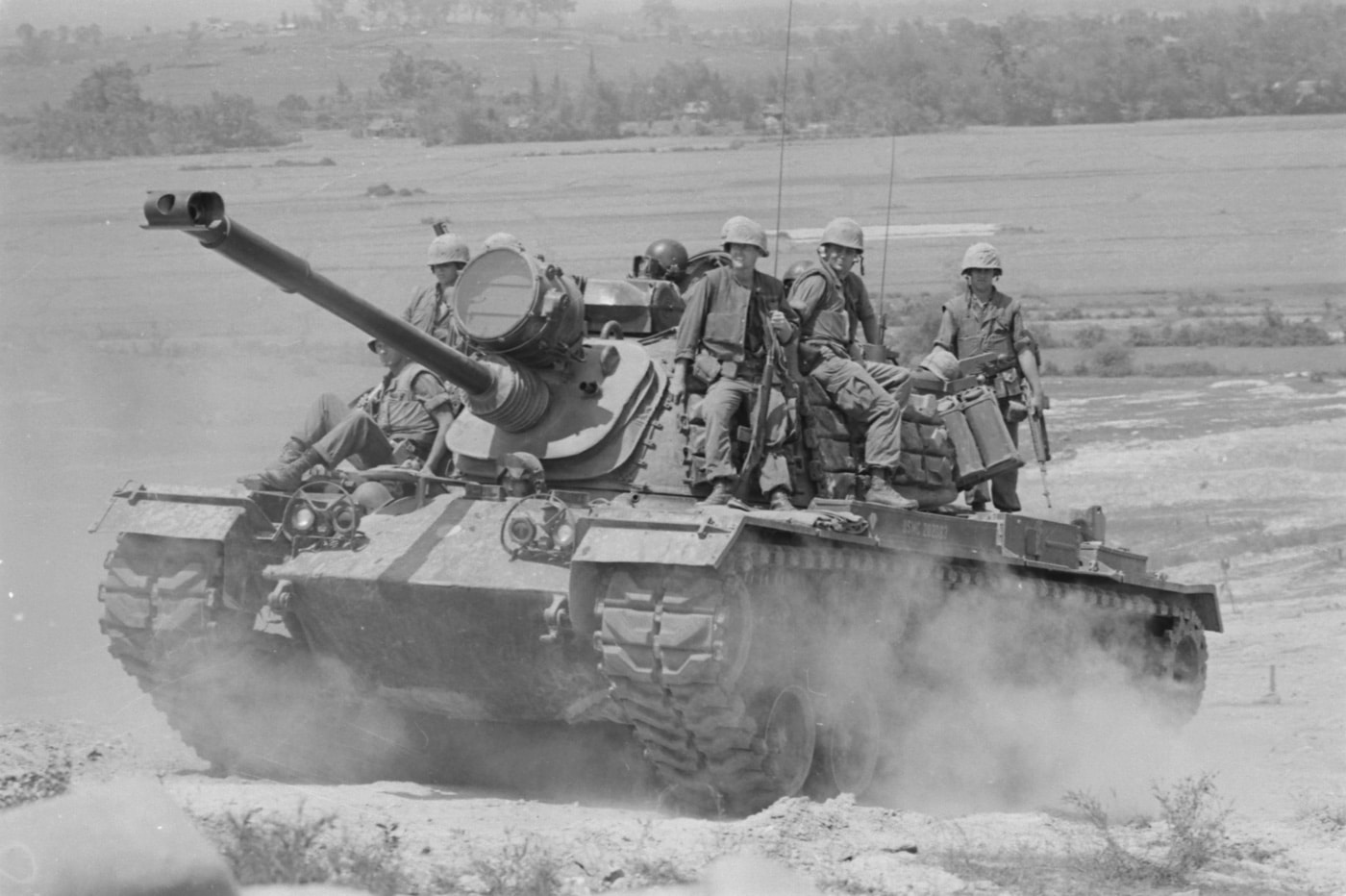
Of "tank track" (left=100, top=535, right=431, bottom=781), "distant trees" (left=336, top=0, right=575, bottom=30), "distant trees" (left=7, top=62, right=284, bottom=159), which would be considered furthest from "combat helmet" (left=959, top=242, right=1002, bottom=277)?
Answer: "distant trees" (left=336, top=0, right=575, bottom=30)

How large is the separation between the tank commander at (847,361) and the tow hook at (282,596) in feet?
→ 11.4

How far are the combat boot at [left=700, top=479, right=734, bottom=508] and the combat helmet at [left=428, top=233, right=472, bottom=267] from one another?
136 inches

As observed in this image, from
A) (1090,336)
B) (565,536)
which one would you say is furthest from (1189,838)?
(1090,336)

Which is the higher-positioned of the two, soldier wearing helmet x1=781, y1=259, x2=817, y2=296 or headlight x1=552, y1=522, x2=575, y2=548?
soldier wearing helmet x1=781, y1=259, x2=817, y2=296

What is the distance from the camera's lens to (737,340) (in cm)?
1357

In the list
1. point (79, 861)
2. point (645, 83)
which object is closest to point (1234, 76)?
point (645, 83)

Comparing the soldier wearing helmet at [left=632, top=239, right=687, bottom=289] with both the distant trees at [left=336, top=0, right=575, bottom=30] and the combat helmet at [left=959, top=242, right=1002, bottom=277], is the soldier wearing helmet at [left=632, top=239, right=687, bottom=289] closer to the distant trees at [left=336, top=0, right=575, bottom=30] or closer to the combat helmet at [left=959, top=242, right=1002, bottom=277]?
the combat helmet at [left=959, top=242, right=1002, bottom=277]

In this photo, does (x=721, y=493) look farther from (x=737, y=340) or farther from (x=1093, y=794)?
(x=1093, y=794)

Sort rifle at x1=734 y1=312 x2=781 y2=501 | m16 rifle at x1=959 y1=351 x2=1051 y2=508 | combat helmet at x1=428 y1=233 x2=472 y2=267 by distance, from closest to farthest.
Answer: rifle at x1=734 y1=312 x2=781 y2=501, combat helmet at x1=428 y1=233 x2=472 y2=267, m16 rifle at x1=959 y1=351 x2=1051 y2=508

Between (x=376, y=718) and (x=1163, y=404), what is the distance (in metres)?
22.0

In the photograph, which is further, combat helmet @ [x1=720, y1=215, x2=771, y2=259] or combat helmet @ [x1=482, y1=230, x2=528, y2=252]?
combat helmet @ [x1=482, y1=230, x2=528, y2=252]

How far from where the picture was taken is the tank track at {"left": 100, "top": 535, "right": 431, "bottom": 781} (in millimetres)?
13602

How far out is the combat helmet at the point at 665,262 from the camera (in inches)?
626

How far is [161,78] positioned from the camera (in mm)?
47344
